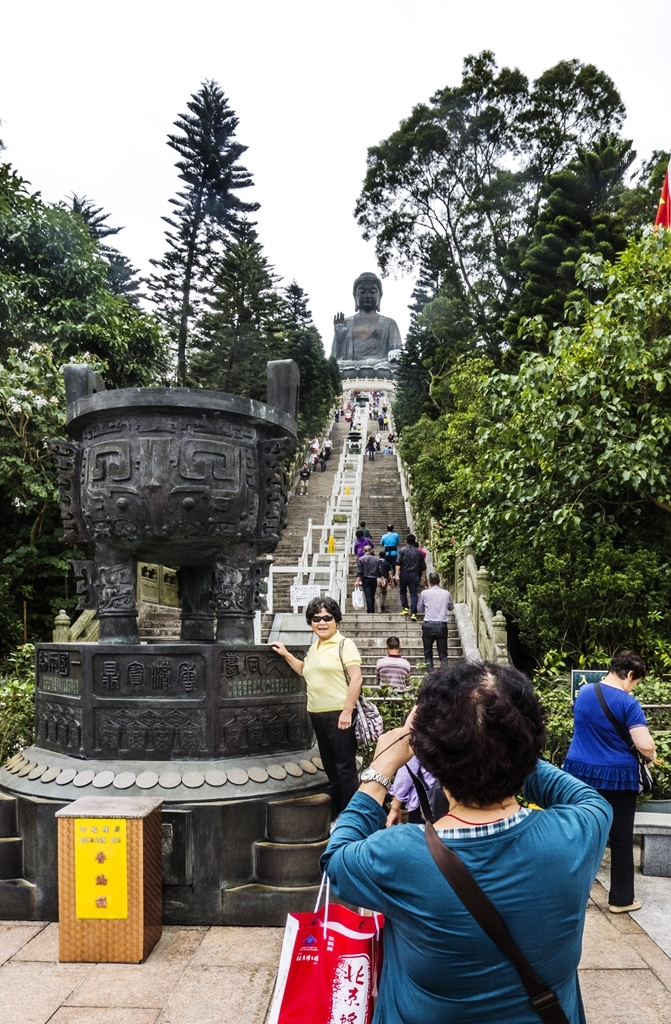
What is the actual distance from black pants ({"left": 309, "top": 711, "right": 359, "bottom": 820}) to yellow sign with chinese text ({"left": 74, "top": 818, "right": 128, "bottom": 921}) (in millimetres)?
A: 1377

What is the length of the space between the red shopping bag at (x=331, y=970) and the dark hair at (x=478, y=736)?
0.51 m

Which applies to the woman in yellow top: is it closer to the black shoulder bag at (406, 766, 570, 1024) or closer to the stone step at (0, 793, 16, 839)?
the stone step at (0, 793, 16, 839)

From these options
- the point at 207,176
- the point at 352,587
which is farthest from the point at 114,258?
the point at 352,587

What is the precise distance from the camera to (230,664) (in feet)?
14.5

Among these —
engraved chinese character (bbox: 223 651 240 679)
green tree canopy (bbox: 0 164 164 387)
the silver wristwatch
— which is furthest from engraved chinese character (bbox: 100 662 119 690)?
green tree canopy (bbox: 0 164 164 387)

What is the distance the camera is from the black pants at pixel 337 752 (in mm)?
4402

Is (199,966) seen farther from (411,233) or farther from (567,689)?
(411,233)

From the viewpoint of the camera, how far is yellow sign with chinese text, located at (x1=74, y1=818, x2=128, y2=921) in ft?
11.0

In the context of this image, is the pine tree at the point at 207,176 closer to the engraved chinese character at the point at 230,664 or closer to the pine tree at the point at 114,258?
the pine tree at the point at 114,258

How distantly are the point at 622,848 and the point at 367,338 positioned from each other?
170 ft

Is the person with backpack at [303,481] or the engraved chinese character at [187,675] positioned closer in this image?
the engraved chinese character at [187,675]

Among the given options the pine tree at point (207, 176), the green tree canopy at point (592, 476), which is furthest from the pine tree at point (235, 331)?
the green tree canopy at point (592, 476)

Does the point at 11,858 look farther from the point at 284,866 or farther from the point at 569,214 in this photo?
the point at 569,214

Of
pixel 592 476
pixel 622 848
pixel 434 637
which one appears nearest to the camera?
pixel 622 848
